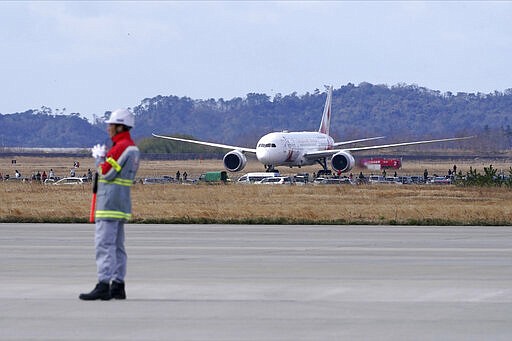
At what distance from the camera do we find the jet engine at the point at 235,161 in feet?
237

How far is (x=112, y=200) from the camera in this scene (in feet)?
41.1

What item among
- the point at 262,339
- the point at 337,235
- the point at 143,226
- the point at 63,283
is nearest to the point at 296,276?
the point at 63,283

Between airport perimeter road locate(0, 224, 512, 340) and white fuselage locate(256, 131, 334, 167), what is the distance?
4891 cm

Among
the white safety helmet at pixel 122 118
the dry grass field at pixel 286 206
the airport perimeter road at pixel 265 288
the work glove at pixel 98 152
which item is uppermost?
the white safety helmet at pixel 122 118

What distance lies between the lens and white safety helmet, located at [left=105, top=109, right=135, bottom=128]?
12539mm

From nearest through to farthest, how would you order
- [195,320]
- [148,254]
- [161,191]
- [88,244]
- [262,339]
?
[262,339] < [195,320] < [148,254] < [88,244] < [161,191]

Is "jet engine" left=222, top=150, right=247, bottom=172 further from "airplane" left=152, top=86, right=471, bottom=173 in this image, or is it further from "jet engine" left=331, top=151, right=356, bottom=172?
"jet engine" left=331, top=151, right=356, bottom=172

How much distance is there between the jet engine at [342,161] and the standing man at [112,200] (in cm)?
6011

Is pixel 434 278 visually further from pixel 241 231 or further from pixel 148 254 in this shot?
pixel 241 231

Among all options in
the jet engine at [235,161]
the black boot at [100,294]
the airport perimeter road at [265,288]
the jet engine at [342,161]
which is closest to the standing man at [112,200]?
the black boot at [100,294]

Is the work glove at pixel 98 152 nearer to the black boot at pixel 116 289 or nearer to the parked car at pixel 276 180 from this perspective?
the black boot at pixel 116 289

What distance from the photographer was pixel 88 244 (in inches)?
811

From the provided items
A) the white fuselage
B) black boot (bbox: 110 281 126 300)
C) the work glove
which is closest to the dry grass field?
black boot (bbox: 110 281 126 300)

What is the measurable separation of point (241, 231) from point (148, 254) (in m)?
6.21
